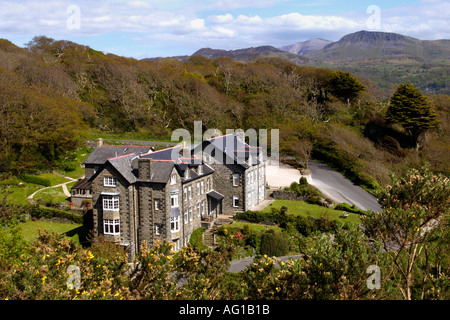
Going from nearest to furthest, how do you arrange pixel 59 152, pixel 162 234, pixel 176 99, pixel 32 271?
pixel 32 271 < pixel 162 234 < pixel 59 152 < pixel 176 99

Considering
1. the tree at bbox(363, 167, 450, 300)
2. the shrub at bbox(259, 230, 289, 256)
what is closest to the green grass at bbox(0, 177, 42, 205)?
the shrub at bbox(259, 230, 289, 256)

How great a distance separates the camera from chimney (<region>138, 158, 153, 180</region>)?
33.6 m

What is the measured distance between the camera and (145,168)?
3378 centimetres

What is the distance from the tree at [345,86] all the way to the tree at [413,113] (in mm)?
19498

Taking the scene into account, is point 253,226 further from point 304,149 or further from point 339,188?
point 304,149

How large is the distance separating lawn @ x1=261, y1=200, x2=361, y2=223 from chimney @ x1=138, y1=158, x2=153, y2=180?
14.0m

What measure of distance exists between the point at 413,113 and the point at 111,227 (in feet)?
154

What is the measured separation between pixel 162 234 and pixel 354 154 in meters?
34.7

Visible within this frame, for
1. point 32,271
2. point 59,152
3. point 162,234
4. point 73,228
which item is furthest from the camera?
point 59,152

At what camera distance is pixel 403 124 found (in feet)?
197

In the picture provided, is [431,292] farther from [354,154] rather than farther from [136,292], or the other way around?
[354,154]

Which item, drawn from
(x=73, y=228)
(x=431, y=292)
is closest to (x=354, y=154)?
(x=73, y=228)

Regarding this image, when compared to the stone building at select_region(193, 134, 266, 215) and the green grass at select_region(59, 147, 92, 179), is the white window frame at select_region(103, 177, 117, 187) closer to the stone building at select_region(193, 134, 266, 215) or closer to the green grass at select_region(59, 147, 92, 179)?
the stone building at select_region(193, 134, 266, 215)

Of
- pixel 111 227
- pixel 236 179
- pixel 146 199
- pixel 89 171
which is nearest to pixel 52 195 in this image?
pixel 89 171
